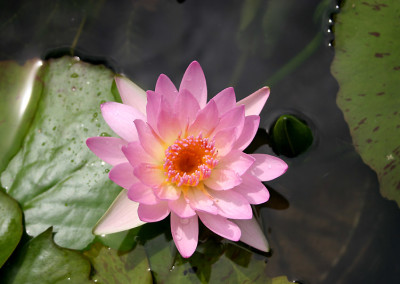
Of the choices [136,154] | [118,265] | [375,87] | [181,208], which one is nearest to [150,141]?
[136,154]

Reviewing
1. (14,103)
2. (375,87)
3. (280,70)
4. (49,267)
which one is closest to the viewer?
(49,267)

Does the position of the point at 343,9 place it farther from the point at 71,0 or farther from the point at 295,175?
the point at 71,0

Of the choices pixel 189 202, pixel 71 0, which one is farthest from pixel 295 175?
pixel 71 0

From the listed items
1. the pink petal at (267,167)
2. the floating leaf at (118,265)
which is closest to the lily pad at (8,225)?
the floating leaf at (118,265)

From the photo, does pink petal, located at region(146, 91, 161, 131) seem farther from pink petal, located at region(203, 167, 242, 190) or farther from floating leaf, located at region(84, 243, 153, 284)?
floating leaf, located at region(84, 243, 153, 284)

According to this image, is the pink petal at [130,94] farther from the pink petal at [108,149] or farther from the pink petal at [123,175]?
the pink petal at [123,175]

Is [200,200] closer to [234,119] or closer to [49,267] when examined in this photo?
[234,119]

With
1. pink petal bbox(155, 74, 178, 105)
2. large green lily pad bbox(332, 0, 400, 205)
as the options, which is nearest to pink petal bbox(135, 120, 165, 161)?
pink petal bbox(155, 74, 178, 105)
